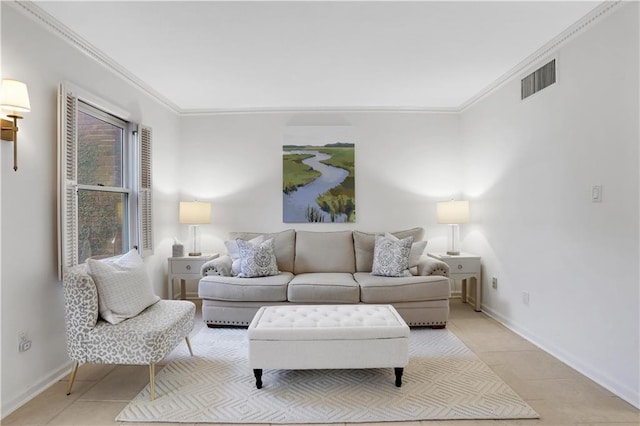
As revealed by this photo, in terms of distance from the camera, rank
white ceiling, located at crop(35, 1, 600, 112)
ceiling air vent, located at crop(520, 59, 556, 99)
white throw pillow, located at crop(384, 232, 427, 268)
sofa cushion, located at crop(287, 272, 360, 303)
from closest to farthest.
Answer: white ceiling, located at crop(35, 1, 600, 112), ceiling air vent, located at crop(520, 59, 556, 99), sofa cushion, located at crop(287, 272, 360, 303), white throw pillow, located at crop(384, 232, 427, 268)

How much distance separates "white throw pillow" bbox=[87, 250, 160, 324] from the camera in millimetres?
2434

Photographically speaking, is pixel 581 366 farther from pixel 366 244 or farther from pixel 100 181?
pixel 100 181

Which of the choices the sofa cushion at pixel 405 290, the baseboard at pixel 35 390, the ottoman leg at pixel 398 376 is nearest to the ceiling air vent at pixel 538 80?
the sofa cushion at pixel 405 290

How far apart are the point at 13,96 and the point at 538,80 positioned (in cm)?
392

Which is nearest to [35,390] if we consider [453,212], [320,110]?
[320,110]

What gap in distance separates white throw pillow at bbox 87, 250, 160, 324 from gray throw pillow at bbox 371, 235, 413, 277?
2.26 m

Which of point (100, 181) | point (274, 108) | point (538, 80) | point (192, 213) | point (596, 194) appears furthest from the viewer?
point (274, 108)

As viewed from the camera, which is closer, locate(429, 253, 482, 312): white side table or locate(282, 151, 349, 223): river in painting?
locate(429, 253, 482, 312): white side table

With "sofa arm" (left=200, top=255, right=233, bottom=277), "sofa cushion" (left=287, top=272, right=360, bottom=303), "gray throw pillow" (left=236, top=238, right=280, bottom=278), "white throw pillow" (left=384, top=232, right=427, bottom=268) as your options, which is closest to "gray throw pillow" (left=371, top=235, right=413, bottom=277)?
"white throw pillow" (left=384, top=232, right=427, bottom=268)

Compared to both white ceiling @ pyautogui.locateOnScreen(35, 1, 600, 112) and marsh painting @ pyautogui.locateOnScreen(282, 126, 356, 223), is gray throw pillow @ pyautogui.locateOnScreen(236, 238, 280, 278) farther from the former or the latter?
white ceiling @ pyautogui.locateOnScreen(35, 1, 600, 112)

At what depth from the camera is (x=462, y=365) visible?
2.76m

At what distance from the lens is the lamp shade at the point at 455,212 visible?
4.33 m

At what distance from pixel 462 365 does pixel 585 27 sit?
267 centimetres

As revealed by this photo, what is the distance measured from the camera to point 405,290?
11.6 feet
